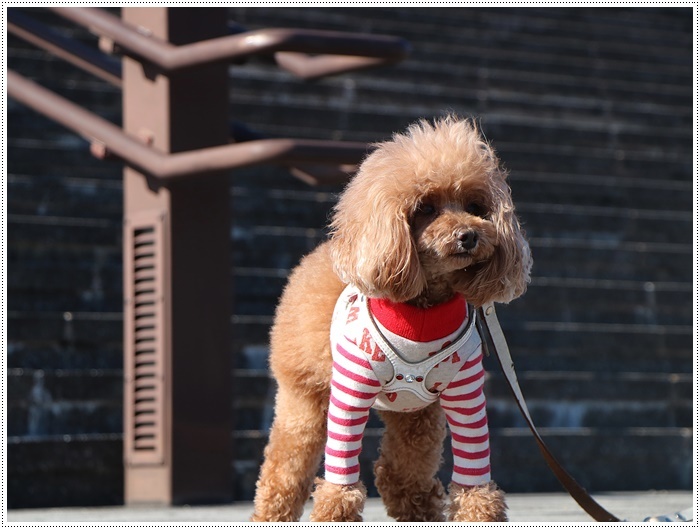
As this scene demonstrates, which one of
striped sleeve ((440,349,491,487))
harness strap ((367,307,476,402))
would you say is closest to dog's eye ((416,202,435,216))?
harness strap ((367,307,476,402))

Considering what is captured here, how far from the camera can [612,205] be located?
741 cm

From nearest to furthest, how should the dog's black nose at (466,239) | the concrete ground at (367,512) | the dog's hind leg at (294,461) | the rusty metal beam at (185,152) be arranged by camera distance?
the dog's black nose at (466,239), the dog's hind leg at (294,461), the concrete ground at (367,512), the rusty metal beam at (185,152)

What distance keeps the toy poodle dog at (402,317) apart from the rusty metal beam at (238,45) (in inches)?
45.7

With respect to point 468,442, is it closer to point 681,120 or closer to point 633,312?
point 633,312

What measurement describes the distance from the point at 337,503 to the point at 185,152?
6.17 feet

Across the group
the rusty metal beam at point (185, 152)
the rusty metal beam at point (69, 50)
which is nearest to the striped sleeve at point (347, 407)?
the rusty metal beam at point (185, 152)

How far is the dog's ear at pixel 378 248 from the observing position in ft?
8.54

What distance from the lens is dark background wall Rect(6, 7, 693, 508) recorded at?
4.75 m

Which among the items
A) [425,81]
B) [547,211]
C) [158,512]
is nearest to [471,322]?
[158,512]

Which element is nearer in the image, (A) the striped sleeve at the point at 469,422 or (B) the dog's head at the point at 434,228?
(B) the dog's head at the point at 434,228

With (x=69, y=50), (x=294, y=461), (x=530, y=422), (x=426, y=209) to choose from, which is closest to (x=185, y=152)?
(x=69, y=50)

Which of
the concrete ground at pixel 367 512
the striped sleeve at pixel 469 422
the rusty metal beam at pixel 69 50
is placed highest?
the rusty metal beam at pixel 69 50

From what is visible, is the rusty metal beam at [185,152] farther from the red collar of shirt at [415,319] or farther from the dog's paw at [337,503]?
the dog's paw at [337,503]

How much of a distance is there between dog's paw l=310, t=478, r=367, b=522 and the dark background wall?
1630mm
